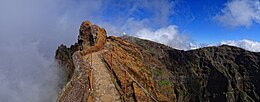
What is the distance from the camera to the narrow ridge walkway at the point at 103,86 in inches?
834

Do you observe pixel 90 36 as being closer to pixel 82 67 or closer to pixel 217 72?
pixel 82 67

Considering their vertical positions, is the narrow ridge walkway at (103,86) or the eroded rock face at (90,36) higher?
the eroded rock face at (90,36)

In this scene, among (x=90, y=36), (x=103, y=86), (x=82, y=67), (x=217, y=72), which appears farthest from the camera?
(x=217, y=72)

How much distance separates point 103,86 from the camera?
2198 cm

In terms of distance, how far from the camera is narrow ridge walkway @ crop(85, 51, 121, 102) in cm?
2117

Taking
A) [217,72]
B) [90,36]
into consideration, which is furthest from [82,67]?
[217,72]

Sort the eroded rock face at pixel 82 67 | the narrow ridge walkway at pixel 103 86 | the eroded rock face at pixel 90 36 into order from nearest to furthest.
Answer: the eroded rock face at pixel 82 67 < the narrow ridge walkway at pixel 103 86 < the eroded rock face at pixel 90 36

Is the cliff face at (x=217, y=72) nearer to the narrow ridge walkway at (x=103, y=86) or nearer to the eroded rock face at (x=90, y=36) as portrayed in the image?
the eroded rock face at (x=90, y=36)

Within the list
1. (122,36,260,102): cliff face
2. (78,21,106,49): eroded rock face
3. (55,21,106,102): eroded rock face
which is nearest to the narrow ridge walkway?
(55,21,106,102): eroded rock face

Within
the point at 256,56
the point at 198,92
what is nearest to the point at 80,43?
the point at 198,92

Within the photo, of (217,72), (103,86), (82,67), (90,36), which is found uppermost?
(90,36)

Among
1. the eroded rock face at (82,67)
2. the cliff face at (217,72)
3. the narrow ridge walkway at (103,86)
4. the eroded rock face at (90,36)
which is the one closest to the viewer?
the eroded rock face at (82,67)

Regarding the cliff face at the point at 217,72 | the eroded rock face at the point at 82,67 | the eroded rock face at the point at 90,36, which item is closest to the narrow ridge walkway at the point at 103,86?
the eroded rock face at the point at 82,67

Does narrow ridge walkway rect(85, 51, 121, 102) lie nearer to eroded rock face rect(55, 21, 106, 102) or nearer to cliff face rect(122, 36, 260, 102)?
eroded rock face rect(55, 21, 106, 102)
